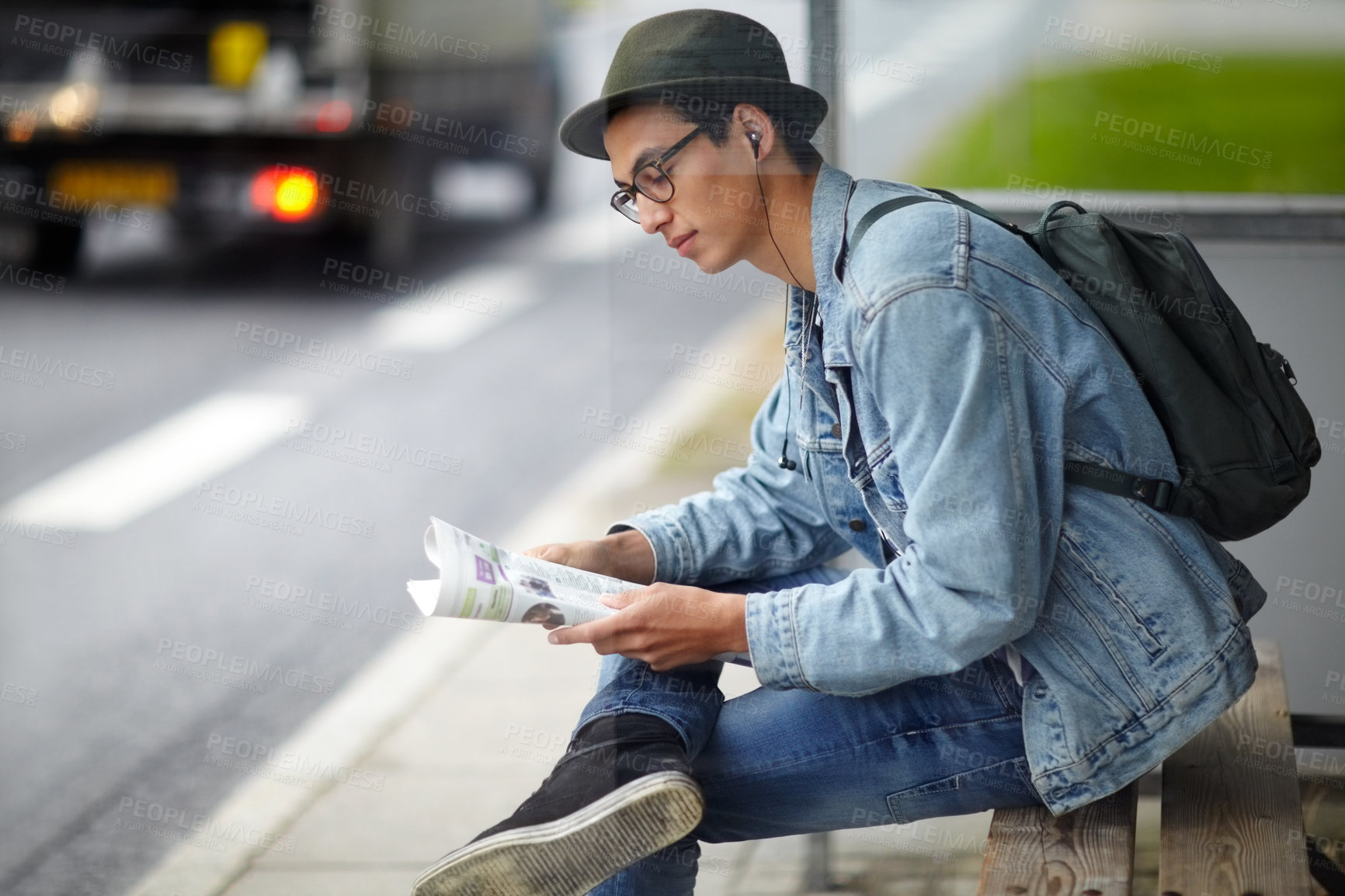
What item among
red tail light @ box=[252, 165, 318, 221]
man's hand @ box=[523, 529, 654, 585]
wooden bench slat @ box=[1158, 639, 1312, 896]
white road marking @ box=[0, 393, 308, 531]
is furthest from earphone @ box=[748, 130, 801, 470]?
red tail light @ box=[252, 165, 318, 221]

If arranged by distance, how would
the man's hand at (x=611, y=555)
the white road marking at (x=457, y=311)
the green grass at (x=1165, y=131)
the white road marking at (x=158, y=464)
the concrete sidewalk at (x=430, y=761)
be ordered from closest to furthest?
the man's hand at (x=611, y=555) → the green grass at (x=1165, y=131) → the concrete sidewalk at (x=430, y=761) → the white road marking at (x=158, y=464) → the white road marking at (x=457, y=311)

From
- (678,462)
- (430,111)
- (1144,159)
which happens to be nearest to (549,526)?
(678,462)

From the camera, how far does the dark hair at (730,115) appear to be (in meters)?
1.77

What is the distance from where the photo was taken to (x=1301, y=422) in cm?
169

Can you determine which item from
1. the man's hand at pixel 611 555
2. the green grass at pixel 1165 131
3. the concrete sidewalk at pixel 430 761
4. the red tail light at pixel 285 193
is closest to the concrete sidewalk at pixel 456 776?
the concrete sidewalk at pixel 430 761

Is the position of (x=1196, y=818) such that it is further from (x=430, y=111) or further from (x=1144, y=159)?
(x=430, y=111)

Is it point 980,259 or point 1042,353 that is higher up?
point 980,259

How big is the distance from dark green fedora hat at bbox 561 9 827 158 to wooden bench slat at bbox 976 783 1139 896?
38.0 inches

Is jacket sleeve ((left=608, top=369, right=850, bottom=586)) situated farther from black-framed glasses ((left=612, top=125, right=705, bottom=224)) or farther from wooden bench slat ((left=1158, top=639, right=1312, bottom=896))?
wooden bench slat ((left=1158, top=639, right=1312, bottom=896))

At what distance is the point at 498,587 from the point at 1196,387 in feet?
2.87

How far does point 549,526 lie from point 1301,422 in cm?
322

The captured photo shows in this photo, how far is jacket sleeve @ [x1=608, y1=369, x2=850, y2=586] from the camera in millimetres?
2129

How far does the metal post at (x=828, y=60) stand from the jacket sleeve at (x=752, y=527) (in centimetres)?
40

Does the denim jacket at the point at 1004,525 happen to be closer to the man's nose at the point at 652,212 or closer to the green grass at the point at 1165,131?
the man's nose at the point at 652,212
